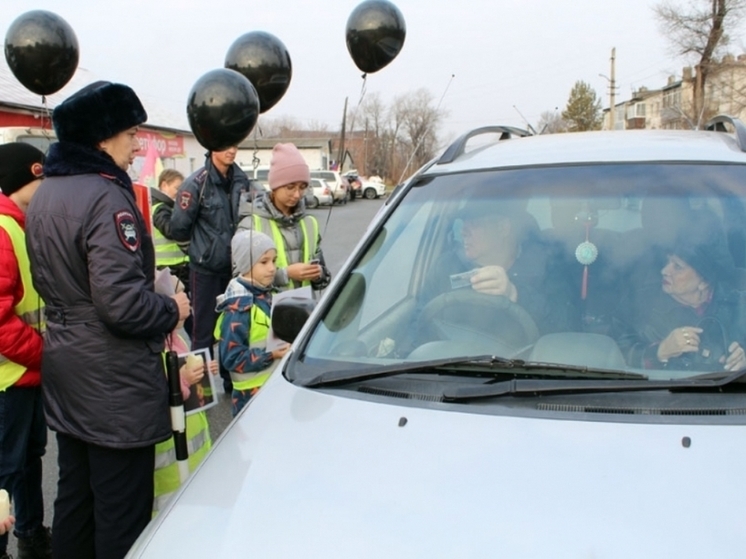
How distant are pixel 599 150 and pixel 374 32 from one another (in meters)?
2.53

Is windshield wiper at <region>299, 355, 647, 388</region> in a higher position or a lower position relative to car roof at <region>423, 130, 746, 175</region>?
lower

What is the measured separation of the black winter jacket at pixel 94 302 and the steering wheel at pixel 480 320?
3.44ft

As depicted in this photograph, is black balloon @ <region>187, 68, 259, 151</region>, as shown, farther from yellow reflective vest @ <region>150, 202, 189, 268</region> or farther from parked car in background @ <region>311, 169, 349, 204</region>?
parked car in background @ <region>311, 169, 349, 204</region>

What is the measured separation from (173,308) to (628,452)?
180 cm

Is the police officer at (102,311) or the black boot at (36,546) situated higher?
the police officer at (102,311)

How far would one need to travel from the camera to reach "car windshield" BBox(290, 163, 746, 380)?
2201mm

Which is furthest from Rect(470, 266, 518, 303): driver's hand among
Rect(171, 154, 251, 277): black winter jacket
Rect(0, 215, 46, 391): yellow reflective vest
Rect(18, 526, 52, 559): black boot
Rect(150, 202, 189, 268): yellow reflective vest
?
Rect(150, 202, 189, 268): yellow reflective vest

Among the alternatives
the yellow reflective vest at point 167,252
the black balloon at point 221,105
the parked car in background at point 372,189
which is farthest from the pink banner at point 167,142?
the black balloon at point 221,105

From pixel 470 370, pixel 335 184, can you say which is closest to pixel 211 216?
pixel 470 370

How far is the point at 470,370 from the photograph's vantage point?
210 centimetres

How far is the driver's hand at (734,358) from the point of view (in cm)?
205

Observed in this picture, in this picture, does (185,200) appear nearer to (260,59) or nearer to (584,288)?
(260,59)

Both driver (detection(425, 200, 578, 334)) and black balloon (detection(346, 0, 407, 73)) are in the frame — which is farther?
black balloon (detection(346, 0, 407, 73))

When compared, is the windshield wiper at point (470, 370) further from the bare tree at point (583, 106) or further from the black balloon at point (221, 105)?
the bare tree at point (583, 106)
